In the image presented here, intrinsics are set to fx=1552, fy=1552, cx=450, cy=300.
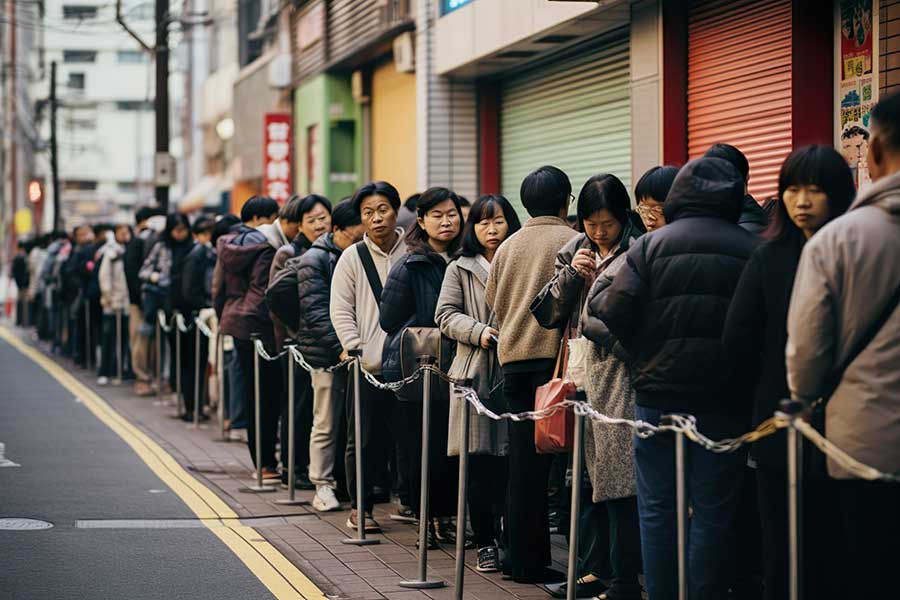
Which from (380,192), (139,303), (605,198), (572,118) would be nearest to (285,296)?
(380,192)

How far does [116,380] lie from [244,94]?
1348 cm

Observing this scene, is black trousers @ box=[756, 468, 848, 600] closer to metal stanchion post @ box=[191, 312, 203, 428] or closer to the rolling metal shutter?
the rolling metal shutter

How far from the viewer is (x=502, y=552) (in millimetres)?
8492

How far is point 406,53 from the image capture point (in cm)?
1969

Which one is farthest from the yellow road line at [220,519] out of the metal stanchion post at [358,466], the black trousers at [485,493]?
the black trousers at [485,493]

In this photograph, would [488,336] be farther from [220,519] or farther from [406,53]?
[406,53]

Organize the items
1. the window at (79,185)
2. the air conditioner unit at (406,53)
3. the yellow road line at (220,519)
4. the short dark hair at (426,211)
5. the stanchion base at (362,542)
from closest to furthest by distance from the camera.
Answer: the yellow road line at (220,519) → the short dark hair at (426,211) → the stanchion base at (362,542) → the air conditioner unit at (406,53) → the window at (79,185)

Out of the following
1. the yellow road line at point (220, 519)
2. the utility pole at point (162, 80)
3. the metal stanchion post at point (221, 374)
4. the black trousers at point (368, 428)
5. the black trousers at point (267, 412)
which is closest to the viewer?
the yellow road line at point (220, 519)

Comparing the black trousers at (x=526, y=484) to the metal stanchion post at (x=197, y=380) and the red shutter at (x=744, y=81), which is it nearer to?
the red shutter at (x=744, y=81)

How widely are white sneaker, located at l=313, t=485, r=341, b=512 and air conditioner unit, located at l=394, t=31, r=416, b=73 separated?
10.3m

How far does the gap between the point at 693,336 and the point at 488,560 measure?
2649mm

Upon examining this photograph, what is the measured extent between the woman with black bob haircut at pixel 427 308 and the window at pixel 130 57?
3737 inches

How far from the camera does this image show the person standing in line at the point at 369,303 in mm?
9492

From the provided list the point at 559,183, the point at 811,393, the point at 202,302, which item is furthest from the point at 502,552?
the point at 202,302
